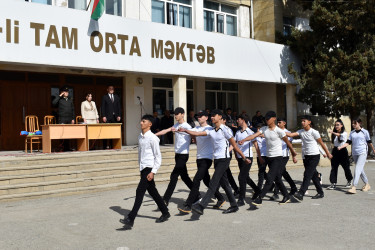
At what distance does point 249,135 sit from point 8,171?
5.69m

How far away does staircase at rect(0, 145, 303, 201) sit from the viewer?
902 cm

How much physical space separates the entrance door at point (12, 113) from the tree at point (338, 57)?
459 inches

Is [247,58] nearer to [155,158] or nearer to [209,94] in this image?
[209,94]

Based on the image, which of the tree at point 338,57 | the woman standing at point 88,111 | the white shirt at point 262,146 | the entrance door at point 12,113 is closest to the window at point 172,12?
the tree at point 338,57

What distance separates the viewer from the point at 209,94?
19438mm

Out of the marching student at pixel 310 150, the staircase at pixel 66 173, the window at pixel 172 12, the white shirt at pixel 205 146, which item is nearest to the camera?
the white shirt at pixel 205 146

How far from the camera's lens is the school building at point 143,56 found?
38.5ft

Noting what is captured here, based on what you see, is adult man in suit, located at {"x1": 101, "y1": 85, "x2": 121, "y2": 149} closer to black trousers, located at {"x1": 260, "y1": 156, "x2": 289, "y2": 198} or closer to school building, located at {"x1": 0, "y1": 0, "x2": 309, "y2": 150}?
school building, located at {"x1": 0, "y1": 0, "x2": 309, "y2": 150}

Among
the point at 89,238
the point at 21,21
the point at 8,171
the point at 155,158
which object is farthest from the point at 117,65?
the point at 89,238

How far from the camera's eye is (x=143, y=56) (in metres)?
13.8

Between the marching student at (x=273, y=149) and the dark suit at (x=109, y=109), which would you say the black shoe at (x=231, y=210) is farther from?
the dark suit at (x=109, y=109)

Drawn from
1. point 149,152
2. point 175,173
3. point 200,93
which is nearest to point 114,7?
point 200,93

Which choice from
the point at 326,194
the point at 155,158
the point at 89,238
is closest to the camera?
the point at 89,238

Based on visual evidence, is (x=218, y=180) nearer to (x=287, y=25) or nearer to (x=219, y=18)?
(x=219, y=18)
